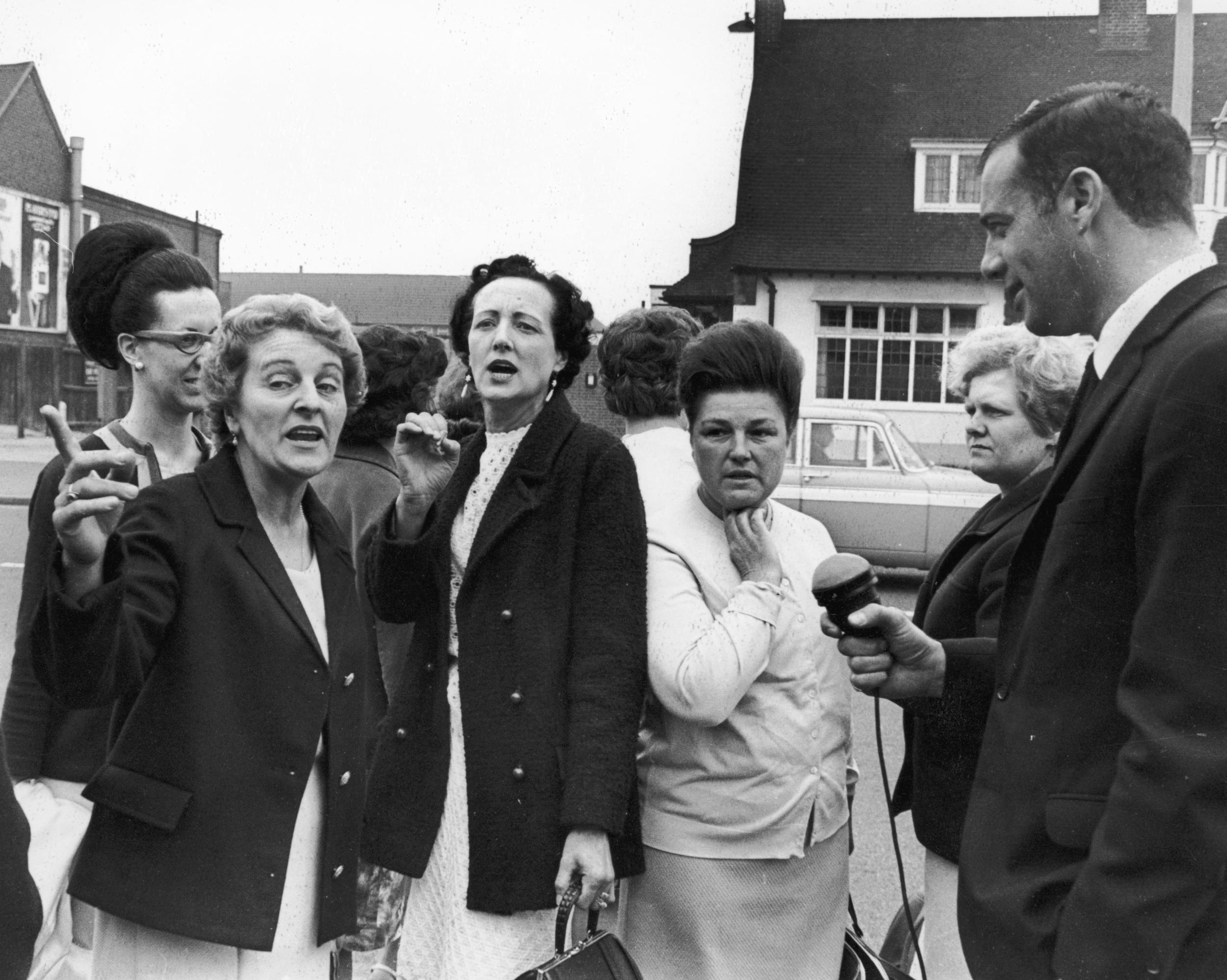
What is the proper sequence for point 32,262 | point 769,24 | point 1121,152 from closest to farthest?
1. point 1121,152
2. point 769,24
3. point 32,262

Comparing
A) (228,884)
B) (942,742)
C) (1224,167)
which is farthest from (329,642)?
(1224,167)

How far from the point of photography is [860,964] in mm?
2545

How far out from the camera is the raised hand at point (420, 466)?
2.63 m

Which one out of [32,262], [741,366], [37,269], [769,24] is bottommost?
[741,366]

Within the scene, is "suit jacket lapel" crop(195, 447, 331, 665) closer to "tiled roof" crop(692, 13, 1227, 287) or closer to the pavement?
the pavement

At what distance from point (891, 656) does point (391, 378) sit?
6.40ft

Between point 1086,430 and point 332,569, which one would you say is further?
point 332,569

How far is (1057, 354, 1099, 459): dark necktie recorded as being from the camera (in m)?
1.65

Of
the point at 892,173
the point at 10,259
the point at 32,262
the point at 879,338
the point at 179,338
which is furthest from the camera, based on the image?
the point at 32,262

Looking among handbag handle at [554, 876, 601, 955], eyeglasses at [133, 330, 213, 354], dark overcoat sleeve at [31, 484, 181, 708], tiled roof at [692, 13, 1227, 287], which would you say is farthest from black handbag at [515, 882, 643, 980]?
tiled roof at [692, 13, 1227, 287]

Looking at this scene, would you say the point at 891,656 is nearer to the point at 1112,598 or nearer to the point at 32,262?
the point at 1112,598

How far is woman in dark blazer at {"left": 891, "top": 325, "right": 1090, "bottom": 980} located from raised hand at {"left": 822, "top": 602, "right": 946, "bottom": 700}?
55 millimetres

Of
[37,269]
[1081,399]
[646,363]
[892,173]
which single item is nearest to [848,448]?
[646,363]

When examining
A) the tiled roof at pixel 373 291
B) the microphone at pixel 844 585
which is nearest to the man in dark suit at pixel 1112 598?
the microphone at pixel 844 585
